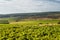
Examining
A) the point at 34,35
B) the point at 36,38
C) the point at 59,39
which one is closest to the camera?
the point at 59,39

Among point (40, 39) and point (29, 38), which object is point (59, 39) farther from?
point (29, 38)

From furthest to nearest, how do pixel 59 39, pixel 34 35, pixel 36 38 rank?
pixel 34 35 < pixel 36 38 < pixel 59 39

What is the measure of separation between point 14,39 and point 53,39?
480 cm

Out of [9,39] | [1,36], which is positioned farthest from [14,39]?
[1,36]

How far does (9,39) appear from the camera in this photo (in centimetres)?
2092

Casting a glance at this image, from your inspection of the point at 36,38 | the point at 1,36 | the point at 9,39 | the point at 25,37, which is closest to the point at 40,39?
the point at 36,38

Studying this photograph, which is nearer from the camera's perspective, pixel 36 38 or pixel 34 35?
pixel 36 38

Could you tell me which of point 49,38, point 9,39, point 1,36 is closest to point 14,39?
point 9,39

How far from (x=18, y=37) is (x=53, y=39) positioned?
458 centimetres

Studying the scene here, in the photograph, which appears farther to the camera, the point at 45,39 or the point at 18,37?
the point at 18,37

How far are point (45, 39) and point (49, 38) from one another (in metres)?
0.59

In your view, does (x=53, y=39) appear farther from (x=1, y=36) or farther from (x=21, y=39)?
(x=1, y=36)

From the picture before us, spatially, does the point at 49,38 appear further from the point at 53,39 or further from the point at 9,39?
the point at 9,39

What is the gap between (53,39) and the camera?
20.7 meters
